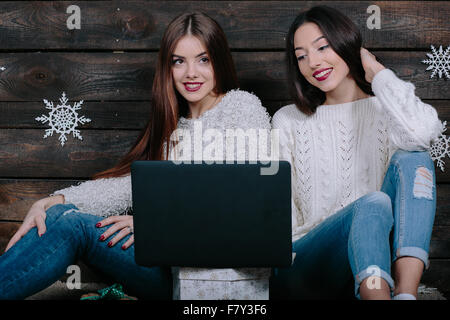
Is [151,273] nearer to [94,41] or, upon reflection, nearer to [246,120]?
[246,120]

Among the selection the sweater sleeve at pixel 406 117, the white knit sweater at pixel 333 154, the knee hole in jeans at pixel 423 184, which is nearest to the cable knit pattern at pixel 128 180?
the white knit sweater at pixel 333 154

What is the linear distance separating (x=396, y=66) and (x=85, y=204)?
1233 millimetres

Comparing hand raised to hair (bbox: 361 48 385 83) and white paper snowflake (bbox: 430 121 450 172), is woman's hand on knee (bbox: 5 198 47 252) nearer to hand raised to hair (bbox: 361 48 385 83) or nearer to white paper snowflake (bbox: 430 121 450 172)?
hand raised to hair (bbox: 361 48 385 83)

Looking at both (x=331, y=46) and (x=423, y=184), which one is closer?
(x=423, y=184)

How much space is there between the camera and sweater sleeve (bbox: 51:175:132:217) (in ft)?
4.22

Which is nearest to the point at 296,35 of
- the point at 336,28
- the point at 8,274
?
the point at 336,28

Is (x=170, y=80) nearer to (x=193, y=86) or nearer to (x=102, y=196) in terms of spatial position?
(x=193, y=86)

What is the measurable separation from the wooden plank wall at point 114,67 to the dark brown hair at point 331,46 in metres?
0.18

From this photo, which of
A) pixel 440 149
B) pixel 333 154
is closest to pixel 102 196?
pixel 333 154

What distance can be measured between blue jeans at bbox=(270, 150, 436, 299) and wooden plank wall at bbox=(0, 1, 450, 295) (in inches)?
25.1

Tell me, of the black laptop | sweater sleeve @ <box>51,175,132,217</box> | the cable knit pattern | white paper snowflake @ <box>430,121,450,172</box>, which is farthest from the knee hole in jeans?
sweater sleeve @ <box>51,175,132,217</box>

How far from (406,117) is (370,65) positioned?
222 millimetres

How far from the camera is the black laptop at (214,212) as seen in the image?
865 mm

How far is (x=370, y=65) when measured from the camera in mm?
1272
